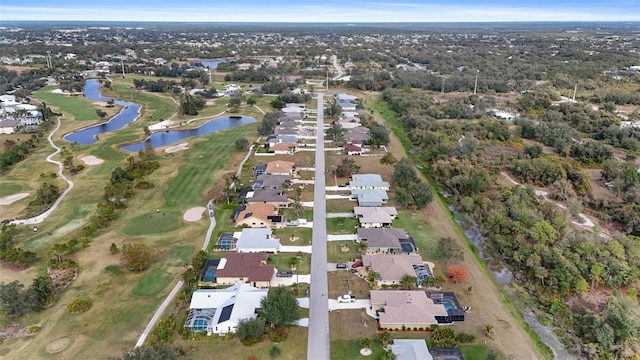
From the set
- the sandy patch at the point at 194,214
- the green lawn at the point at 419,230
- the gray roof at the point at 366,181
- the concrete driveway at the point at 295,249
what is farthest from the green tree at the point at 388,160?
the sandy patch at the point at 194,214

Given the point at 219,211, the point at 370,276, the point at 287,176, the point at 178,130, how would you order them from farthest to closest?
the point at 178,130
the point at 287,176
the point at 219,211
the point at 370,276

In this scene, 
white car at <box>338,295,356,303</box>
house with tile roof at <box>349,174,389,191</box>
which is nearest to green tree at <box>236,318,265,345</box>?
white car at <box>338,295,356,303</box>

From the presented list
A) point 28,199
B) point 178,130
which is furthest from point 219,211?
point 178,130

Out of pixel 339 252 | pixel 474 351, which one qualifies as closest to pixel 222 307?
pixel 339 252

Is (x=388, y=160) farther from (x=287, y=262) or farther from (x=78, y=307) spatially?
(x=78, y=307)

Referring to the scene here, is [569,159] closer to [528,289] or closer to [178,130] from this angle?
[528,289]

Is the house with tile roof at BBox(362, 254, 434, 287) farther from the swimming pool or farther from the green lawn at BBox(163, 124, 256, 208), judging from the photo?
the green lawn at BBox(163, 124, 256, 208)
